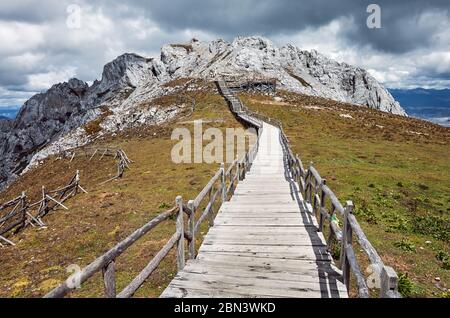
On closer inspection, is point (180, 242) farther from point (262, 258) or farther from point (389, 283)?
point (389, 283)

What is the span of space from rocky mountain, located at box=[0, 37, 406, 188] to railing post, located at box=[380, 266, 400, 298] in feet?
280

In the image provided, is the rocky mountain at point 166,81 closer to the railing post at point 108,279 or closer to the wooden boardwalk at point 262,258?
the wooden boardwalk at point 262,258

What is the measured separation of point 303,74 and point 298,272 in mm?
114372

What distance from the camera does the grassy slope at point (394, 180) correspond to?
1129 cm

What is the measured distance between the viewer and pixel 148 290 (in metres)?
9.65

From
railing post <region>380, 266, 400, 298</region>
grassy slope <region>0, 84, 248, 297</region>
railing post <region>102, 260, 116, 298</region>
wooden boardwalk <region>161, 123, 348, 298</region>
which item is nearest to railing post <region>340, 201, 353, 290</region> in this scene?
wooden boardwalk <region>161, 123, 348, 298</region>

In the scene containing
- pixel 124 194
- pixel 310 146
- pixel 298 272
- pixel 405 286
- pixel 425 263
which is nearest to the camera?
pixel 298 272

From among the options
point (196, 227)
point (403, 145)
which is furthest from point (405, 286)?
point (403, 145)

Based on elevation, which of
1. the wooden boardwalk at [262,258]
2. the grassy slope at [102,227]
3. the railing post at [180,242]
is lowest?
the grassy slope at [102,227]

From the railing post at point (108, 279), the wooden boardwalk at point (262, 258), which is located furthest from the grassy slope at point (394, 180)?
the railing post at point (108, 279)

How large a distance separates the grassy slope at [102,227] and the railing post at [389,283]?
22.2 ft
